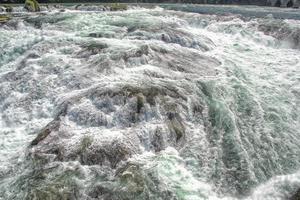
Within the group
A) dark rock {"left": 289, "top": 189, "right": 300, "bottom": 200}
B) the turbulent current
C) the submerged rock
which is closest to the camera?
dark rock {"left": 289, "top": 189, "right": 300, "bottom": 200}

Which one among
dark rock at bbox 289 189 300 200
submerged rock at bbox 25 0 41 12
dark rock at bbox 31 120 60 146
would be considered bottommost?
submerged rock at bbox 25 0 41 12

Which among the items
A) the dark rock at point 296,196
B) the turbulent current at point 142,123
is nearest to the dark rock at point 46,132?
the turbulent current at point 142,123

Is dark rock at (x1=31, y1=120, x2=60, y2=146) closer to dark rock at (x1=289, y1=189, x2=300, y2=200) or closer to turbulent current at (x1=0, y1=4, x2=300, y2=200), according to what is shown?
turbulent current at (x1=0, y1=4, x2=300, y2=200)

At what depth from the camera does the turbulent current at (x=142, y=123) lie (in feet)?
36.2

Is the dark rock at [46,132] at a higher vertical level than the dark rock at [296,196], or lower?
higher

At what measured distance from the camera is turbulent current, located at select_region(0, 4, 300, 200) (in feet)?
36.2

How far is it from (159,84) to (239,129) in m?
3.61

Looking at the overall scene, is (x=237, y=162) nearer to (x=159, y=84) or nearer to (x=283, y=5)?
(x=159, y=84)

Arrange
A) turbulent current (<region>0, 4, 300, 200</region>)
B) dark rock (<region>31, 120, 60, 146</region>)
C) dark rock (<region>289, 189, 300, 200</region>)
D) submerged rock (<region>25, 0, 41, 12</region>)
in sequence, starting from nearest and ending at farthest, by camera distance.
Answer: dark rock (<region>289, 189, 300, 200</region>), turbulent current (<region>0, 4, 300, 200</region>), dark rock (<region>31, 120, 60, 146</region>), submerged rock (<region>25, 0, 41, 12</region>)

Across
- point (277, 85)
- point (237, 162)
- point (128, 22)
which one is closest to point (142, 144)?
point (237, 162)

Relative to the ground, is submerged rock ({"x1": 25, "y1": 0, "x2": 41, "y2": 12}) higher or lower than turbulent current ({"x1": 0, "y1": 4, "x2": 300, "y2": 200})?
lower

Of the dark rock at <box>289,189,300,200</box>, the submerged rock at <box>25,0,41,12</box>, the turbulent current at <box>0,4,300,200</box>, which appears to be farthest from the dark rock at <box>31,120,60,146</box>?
the submerged rock at <box>25,0,41,12</box>

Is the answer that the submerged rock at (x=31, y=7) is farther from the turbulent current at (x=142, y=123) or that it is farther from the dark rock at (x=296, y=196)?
the dark rock at (x=296, y=196)

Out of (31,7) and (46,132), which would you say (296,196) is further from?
(31,7)
